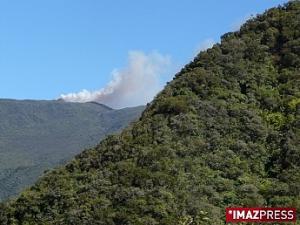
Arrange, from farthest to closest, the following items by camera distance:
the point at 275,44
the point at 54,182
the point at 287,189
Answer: the point at 275,44 → the point at 54,182 → the point at 287,189

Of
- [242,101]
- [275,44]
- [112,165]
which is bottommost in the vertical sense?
[112,165]

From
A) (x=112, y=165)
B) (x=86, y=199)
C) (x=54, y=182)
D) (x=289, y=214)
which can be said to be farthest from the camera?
(x=54, y=182)

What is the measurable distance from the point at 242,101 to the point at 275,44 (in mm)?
12011

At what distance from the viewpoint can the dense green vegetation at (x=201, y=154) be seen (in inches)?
2039

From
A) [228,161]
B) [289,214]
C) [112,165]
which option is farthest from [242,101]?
[289,214]

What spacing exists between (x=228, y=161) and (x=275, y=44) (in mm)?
22658

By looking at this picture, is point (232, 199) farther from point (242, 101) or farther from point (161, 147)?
point (242, 101)

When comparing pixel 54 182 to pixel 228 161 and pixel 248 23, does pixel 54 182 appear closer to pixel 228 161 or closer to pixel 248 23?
pixel 228 161

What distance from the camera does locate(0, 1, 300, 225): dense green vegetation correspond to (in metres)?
51.8

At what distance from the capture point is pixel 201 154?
58469 millimetres

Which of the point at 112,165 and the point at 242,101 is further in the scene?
the point at 242,101

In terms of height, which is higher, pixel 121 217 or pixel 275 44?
pixel 275 44

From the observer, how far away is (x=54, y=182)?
212 ft

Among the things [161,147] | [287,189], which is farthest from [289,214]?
[161,147]
